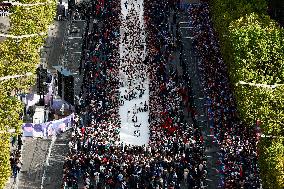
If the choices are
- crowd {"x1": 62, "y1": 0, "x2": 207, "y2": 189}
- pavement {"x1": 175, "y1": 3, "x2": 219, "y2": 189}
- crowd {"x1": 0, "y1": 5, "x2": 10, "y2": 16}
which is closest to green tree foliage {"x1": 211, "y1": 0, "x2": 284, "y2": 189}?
pavement {"x1": 175, "y1": 3, "x2": 219, "y2": 189}

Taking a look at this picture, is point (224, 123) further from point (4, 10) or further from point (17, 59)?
point (4, 10)

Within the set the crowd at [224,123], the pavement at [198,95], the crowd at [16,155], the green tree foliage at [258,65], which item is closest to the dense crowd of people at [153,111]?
the crowd at [224,123]

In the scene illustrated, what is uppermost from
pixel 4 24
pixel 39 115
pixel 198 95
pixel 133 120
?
pixel 4 24

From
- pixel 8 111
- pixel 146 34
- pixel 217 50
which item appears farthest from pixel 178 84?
pixel 8 111

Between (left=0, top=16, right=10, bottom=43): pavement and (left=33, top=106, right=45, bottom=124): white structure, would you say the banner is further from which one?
(left=0, top=16, right=10, bottom=43): pavement

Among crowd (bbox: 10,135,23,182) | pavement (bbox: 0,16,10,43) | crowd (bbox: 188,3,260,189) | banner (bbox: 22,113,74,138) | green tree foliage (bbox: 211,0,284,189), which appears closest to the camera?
green tree foliage (bbox: 211,0,284,189)

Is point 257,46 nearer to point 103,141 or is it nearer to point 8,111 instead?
point 103,141

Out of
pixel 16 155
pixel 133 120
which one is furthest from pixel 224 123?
pixel 16 155
